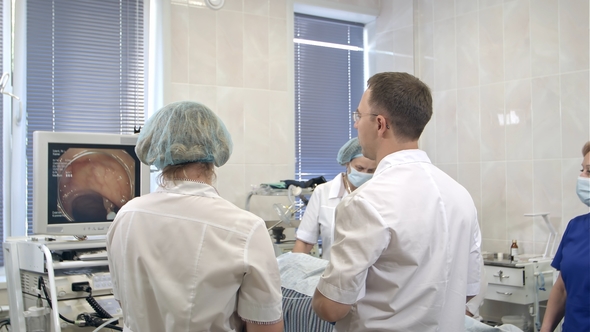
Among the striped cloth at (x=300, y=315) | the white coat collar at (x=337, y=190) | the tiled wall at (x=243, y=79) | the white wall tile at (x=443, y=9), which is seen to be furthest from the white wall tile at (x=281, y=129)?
the striped cloth at (x=300, y=315)

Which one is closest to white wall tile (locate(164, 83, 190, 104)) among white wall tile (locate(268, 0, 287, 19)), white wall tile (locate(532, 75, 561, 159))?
white wall tile (locate(268, 0, 287, 19))

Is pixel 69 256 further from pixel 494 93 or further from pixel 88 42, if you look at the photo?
pixel 494 93

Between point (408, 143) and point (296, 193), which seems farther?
point (296, 193)

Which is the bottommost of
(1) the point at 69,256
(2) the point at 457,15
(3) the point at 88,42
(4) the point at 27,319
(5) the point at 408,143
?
(4) the point at 27,319

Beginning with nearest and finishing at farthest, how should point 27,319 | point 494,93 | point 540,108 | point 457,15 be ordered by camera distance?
point 27,319 → point 540,108 → point 494,93 → point 457,15

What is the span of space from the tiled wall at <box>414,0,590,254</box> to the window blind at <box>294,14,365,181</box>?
1.87 feet

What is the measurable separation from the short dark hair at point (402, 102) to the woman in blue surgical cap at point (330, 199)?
1354 mm

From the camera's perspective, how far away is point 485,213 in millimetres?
3879

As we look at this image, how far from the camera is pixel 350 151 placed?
9.43 feet

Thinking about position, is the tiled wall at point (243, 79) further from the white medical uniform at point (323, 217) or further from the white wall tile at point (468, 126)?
the white wall tile at point (468, 126)

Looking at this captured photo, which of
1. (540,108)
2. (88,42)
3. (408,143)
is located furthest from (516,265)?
(88,42)

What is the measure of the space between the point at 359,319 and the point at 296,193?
1.96 metres

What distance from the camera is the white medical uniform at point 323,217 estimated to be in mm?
2883

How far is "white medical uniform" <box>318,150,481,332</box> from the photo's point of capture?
1313mm
